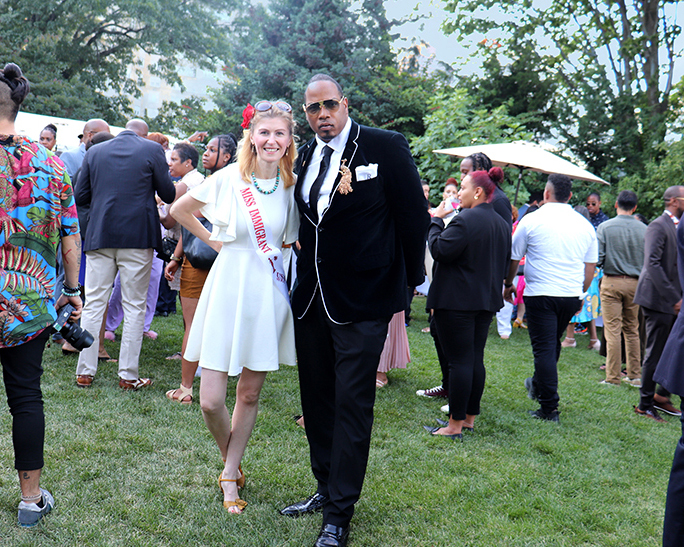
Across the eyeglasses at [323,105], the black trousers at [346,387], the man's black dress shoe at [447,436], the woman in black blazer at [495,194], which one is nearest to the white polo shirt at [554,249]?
the woman in black blazer at [495,194]

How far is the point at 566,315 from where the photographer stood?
527 cm

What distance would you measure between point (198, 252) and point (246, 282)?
1.90 m

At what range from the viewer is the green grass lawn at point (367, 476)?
9.34ft

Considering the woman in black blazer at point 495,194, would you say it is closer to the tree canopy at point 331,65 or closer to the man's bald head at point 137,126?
the man's bald head at point 137,126

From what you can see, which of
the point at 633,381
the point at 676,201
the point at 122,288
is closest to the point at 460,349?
the point at 122,288

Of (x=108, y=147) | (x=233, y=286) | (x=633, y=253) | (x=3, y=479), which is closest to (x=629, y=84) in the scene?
(x=633, y=253)


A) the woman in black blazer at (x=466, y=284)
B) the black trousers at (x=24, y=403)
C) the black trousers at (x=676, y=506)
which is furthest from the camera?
the woman in black blazer at (x=466, y=284)

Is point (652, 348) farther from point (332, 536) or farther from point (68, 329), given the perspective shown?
point (68, 329)

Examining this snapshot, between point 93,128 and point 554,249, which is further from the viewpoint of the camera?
point 93,128

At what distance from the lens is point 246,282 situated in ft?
9.63

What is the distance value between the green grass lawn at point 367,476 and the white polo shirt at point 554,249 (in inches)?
50.4

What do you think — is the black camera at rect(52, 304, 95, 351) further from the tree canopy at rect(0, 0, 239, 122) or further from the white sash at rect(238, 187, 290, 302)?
the tree canopy at rect(0, 0, 239, 122)

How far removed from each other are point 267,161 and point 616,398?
529cm

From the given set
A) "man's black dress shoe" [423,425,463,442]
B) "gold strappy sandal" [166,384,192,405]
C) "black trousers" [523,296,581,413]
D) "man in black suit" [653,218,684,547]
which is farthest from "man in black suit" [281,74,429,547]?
"black trousers" [523,296,581,413]
